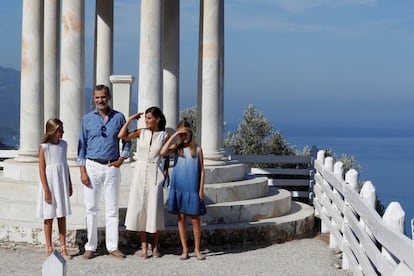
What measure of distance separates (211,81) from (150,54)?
8.22 ft

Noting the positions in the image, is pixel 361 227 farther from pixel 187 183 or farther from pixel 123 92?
pixel 123 92

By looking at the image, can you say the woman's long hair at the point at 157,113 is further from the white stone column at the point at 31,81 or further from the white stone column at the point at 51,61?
the white stone column at the point at 51,61

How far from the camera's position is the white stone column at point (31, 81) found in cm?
2072

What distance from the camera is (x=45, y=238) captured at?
15312 mm

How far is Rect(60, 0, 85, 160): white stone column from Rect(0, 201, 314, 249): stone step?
331 centimetres

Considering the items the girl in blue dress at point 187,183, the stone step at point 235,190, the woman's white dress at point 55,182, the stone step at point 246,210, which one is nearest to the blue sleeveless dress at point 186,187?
the girl in blue dress at point 187,183

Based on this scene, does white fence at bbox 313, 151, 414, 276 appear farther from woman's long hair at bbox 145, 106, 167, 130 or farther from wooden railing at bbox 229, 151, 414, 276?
woman's long hair at bbox 145, 106, 167, 130

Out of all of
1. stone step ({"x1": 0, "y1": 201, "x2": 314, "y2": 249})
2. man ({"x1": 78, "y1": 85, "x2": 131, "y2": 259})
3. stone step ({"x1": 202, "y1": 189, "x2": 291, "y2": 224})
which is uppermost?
man ({"x1": 78, "y1": 85, "x2": 131, "y2": 259})

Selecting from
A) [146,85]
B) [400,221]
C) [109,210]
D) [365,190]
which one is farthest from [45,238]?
[400,221]

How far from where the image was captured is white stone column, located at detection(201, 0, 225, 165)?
19.8m

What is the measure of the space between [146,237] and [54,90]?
931 centimetres

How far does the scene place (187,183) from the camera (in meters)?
14.8

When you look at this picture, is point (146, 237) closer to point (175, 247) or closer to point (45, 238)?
point (175, 247)

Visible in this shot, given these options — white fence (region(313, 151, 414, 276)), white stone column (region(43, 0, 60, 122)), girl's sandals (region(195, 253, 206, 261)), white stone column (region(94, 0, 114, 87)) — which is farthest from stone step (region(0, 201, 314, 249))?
white stone column (region(94, 0, 114, 87))
